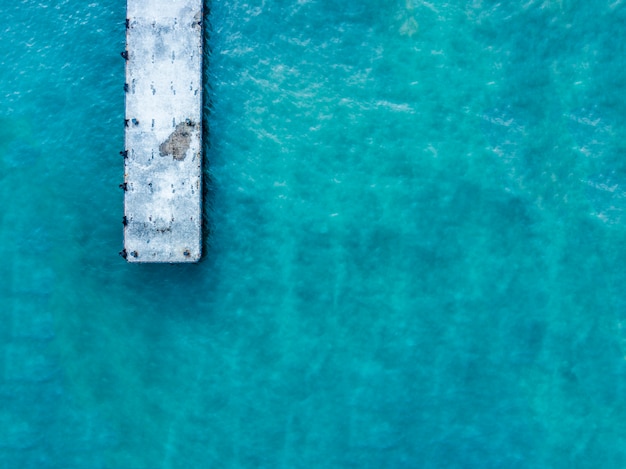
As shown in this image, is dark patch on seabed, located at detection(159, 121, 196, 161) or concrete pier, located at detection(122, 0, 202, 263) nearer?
concrete pier, located at detection(122, 0, 202, 263)

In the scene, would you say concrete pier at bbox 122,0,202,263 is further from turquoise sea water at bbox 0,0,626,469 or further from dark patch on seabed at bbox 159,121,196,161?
turquoise sea water at bbox 0,0,626,469

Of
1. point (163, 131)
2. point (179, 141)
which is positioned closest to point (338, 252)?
point (179, 141)

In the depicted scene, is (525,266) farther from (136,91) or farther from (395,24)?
(136,91)

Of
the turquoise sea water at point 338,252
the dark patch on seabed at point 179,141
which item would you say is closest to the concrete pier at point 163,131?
the dark patch on seabed at point 179,141

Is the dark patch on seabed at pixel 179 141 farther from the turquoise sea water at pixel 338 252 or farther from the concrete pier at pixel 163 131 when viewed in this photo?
the turquoise sea water at pixel 338 252

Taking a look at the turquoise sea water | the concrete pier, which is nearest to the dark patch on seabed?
the concrete pier
